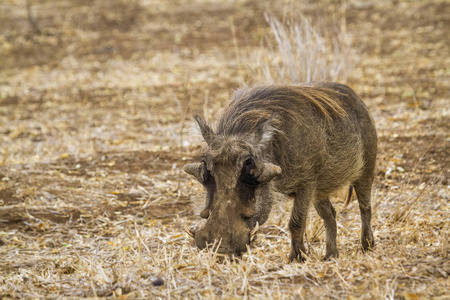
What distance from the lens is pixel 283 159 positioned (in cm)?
318

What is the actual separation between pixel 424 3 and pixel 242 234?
43.1 feet

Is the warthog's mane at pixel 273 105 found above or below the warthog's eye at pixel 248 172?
above

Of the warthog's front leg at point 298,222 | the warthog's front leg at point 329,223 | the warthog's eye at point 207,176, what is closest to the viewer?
the warthog's eye at point 207,176

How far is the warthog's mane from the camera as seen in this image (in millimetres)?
3160

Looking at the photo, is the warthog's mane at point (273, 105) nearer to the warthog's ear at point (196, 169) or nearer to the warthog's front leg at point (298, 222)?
the warthog's ear at point (196, 169)

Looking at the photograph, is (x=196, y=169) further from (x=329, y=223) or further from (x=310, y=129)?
(x=329, y=223)

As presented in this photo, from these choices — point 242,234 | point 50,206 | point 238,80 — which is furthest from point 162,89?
point 242,234

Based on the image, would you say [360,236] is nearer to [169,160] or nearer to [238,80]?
[169,160]

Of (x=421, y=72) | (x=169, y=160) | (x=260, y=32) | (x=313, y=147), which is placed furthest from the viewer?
(x=260, y=32)

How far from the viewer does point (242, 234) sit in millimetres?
2682

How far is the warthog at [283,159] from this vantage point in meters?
2.79

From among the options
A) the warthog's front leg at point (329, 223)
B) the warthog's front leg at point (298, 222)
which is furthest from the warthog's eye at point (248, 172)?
the warthog's front leg at point (329, 223)

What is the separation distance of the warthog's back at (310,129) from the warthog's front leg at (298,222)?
0.08 meters

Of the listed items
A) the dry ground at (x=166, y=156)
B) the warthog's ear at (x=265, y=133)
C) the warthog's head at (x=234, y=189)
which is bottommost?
the dry ground at (x=166, y=156)
